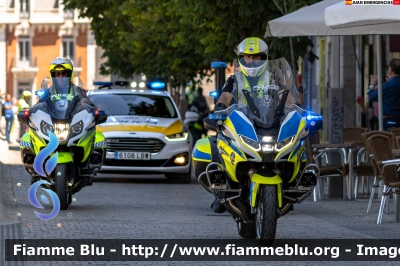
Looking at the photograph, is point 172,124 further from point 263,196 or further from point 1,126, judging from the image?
point 1,126

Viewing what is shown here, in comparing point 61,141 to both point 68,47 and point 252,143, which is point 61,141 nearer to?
point 252,143

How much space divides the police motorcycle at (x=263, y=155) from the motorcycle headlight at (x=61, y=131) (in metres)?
3.64

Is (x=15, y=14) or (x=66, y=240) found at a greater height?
(x=15, y=14)

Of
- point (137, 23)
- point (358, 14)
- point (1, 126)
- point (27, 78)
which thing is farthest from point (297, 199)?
point (27, 78)

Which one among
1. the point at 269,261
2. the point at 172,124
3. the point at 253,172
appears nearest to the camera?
the point at 269,261

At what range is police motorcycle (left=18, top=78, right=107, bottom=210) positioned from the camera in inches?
567

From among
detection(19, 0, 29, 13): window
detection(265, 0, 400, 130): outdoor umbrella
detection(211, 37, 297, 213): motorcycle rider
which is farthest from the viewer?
detection(19, 0, 29, 13): window

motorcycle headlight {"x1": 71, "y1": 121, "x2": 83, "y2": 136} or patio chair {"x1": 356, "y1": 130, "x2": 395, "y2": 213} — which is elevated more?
motorcycle headlight {"x1": 71, "y1": 121, "x2": 83, "y2": 136}

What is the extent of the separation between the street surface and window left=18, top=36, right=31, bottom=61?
76743 millimetres

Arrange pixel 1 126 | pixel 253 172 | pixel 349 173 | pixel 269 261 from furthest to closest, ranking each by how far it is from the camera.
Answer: pixel 1 126 < pixel 349 173 < pixel 253 172 < pixel 269 261

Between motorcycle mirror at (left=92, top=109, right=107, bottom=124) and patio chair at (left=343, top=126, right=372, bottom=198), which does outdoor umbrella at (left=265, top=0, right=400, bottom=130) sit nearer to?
patio chair at (left=343, top=126, right=372, bottom=198)

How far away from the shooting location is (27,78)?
94688 mm

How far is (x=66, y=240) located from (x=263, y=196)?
6.30ft

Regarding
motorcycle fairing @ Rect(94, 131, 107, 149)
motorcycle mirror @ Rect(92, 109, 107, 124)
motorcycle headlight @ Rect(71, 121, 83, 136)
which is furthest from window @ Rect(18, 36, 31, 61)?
motorcycle headlight @ Rect(71, 121, 83, 136)
